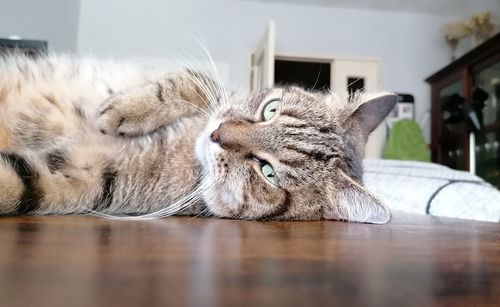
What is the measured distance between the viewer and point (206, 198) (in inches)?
38.7

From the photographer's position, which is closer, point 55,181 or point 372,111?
point 55,181

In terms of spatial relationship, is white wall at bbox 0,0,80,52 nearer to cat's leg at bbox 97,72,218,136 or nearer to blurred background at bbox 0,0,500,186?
blurred background at bbox 0,0,500,186

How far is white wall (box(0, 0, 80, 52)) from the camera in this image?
301 centimetres

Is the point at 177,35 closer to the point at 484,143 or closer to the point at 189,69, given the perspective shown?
the point at 484,143

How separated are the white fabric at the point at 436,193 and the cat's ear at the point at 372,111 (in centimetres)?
27

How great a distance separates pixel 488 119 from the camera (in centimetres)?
388

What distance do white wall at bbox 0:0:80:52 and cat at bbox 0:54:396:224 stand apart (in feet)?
7.26

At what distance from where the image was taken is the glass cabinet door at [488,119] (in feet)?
12.3

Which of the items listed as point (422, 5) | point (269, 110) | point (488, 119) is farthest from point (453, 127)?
point (269, 110)

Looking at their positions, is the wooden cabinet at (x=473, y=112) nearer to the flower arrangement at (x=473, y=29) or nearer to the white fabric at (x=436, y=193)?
the flower arrangement at (x=473, y=29)

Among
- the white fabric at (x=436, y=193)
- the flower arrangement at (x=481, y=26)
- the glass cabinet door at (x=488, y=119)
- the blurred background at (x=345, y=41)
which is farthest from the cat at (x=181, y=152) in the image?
the flower arrangement at (x=481, y=26)

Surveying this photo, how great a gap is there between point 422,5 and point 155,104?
14.2 ft

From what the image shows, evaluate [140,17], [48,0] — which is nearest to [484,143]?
[140,17]

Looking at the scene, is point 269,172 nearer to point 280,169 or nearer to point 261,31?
point 280,169
